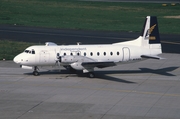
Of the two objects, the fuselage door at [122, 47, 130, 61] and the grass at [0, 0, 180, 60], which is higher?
the grass at [0, 0, 180, 60]

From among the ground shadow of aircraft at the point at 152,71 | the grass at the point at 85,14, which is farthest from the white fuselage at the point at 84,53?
the grass at the point at 85,14

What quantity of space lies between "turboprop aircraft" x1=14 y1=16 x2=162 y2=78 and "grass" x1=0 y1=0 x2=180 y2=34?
105 feet

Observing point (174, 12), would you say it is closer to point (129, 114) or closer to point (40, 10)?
point (40, 10)

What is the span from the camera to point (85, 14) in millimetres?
96312

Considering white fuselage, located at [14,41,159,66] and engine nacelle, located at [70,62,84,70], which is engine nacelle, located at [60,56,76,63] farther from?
white fuselage, located at [14,41,159,66]

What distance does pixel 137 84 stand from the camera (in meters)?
42.4

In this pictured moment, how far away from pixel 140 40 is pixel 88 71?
641 centimetres

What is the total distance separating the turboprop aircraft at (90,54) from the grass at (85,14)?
31964 millimetres

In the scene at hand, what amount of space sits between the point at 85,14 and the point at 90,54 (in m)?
51.9

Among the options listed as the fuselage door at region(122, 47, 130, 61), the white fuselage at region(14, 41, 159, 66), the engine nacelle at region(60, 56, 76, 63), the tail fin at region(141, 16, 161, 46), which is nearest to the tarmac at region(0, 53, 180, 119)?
the white fuselage at region(14, 41, 159, 66)

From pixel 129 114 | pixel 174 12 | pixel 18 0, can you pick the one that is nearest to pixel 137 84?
pixel 129 114

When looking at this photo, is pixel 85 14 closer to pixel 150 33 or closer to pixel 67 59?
pixel 150 33

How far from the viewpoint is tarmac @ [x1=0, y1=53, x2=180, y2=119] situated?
33.4m

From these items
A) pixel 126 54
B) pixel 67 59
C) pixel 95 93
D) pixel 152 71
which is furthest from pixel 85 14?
pixel 95 93
